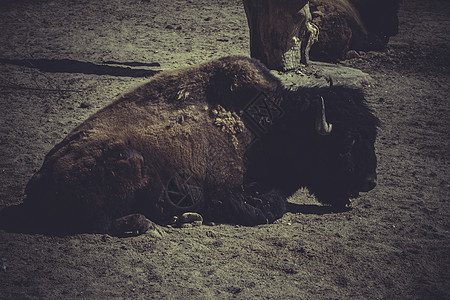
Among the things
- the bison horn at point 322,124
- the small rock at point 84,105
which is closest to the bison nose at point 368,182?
the bison horn at point 322,124

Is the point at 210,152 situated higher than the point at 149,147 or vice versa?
the point at 149,147

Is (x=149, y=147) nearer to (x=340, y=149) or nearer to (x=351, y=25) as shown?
A: (x=340, y=149)

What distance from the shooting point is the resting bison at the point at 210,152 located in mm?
3418

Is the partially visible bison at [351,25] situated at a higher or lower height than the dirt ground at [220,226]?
higher

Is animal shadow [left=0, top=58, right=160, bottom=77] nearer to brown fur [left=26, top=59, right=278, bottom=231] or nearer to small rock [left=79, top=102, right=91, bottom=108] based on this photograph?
small rock [left=79, top=102, right=91, bottom=108]

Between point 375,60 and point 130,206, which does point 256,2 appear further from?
point 130,206

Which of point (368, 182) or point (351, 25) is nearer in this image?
point (368, 182)

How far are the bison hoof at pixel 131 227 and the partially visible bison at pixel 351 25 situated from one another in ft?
17.1

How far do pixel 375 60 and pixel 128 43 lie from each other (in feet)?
13.7

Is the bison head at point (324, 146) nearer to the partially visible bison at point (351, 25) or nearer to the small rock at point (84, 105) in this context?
the small rock at point (84, 105)

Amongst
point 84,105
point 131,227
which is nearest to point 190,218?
point 131,227

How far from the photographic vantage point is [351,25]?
8.04 meters

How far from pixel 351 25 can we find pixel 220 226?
5588 mm

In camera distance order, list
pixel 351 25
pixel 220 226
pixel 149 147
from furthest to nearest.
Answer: pixel 351 25, pixel 220 226, pixel 149 147
